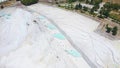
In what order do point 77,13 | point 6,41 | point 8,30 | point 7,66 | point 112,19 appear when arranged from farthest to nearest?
1. point 77,13
2. point 112,19
3. point 8,30
4. point 6,41
5. point 7,66

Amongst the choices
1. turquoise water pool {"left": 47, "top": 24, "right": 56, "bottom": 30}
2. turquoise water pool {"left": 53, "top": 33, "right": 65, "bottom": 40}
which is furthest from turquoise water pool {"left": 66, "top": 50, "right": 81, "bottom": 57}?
turquoise water pool {"left": 47, "top": 24, "right": 56, "bottom": 30}

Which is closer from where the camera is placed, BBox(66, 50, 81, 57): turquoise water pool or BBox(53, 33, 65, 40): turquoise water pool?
BBox(66, 50, 81, 57): turquoise water pool

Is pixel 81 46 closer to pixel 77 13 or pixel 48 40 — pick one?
pixel 48 40

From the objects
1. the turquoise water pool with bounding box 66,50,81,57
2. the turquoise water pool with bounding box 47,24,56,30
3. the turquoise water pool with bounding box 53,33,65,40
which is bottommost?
the turquoise water pool with bounding box 66,50,81,57

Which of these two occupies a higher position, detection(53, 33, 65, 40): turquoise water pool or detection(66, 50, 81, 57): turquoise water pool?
detection(53, 33, 65, 40): turquoise water pool

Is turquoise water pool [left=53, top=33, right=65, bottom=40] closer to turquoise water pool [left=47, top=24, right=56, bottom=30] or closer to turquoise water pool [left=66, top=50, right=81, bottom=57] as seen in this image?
turquoise water pool [left=47, top=24, right=56, bottom=30]

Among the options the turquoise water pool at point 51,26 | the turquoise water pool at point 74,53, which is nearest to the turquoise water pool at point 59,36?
the turquoise water pool at point 51,26

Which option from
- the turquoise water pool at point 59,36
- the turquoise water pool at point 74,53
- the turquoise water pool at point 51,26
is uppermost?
the turquoise water pool at point 51,26

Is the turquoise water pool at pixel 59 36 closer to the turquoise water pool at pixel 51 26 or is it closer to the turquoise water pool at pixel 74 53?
the turquoise water pool at pixel 51 26

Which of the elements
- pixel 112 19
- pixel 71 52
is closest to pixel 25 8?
pixel 112 19

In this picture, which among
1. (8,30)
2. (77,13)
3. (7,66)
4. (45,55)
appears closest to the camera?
(7,66)

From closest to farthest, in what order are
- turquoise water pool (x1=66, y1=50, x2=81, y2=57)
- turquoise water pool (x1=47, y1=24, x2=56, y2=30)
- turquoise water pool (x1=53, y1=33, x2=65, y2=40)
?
turquoise water pool (x1=66, y1=50, x2=81, y2=57) < turquoise water pool (x1=53, y1=33, x2=65, y2=40) < turquoise water pool (x1=47, y1=24, x2=56, y2=30)
